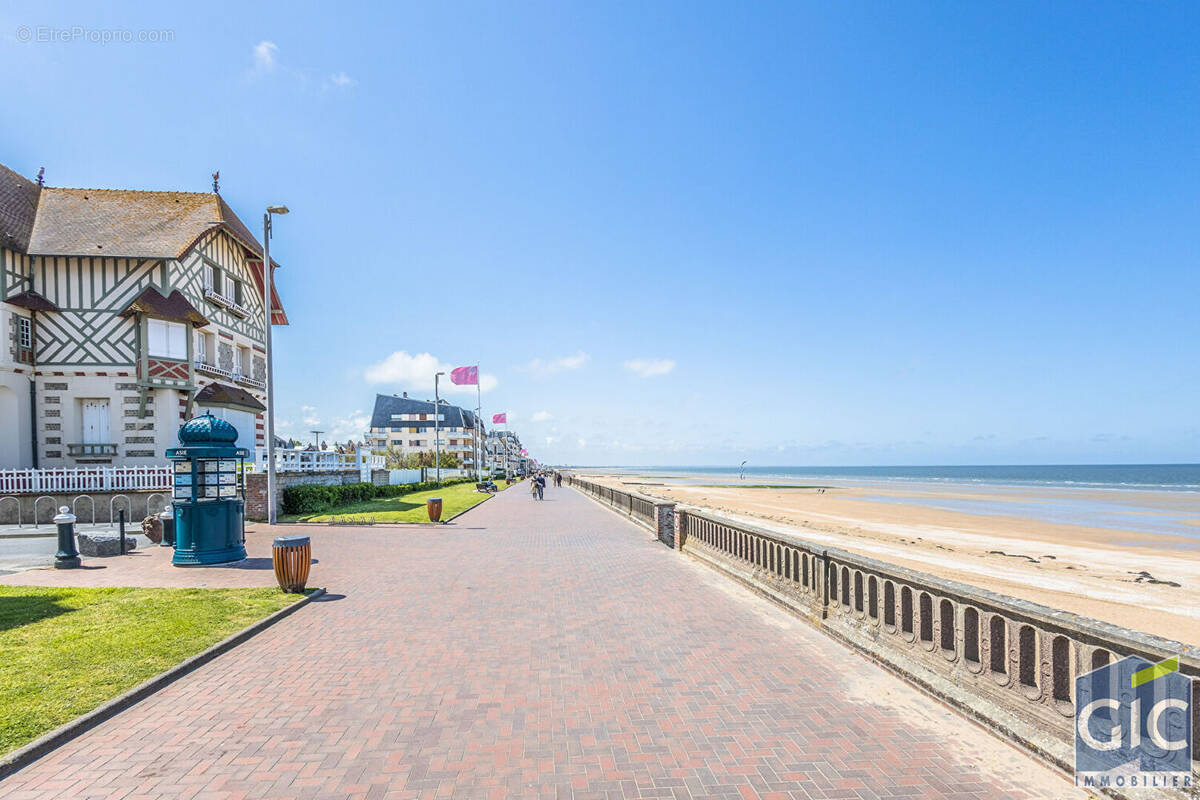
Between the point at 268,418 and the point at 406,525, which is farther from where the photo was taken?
the point at 406,525

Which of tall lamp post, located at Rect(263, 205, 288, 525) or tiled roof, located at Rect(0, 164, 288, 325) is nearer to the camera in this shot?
tall lamp post, located at Rect(263, 205, 288, 525)

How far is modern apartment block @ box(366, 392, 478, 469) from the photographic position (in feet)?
314

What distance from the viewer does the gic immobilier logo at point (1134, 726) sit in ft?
10.7

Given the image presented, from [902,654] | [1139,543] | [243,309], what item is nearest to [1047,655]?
[902,654]

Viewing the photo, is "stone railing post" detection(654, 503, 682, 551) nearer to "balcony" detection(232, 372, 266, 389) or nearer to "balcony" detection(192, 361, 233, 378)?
"balcony" detection(192, 361, 233, 378)

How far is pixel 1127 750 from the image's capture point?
11.9 feet

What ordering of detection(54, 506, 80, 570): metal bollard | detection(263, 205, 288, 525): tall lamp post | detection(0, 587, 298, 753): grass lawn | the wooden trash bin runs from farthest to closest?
detection(263, 205, 288, 525): tall lamp post
detection(54, 506, 80, 570): metal bollard
the wooden trash bin
detection(0, 587, 298, 753): grass lawn

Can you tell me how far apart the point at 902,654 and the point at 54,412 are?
2926 centimetres

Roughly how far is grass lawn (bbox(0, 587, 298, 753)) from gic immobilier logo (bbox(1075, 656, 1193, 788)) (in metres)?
7.53

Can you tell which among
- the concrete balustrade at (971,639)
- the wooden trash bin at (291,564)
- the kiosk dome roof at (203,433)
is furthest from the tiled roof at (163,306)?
the concrete balustrade at (971,639)

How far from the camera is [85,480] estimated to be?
19500 mm

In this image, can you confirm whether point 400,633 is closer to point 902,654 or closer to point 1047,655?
point 902,654

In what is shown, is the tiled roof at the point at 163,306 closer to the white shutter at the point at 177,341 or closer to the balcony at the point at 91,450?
the white shutter at the point at 177,341

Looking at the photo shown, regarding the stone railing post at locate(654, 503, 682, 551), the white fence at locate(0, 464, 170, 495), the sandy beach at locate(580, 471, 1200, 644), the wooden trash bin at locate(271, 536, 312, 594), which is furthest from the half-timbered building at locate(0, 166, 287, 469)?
the sandy beach at locate(580, 471, 1200, 644)
